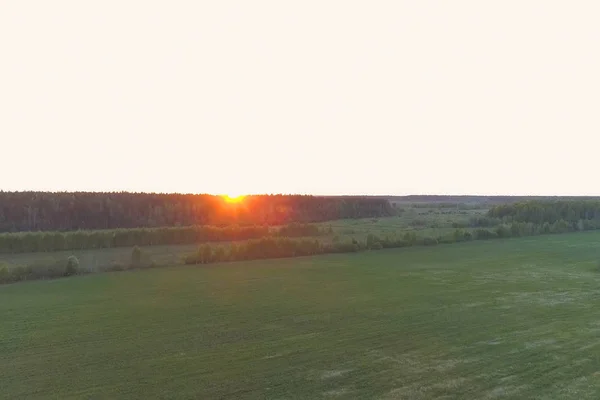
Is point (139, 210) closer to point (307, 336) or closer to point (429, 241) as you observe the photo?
point (429, 241)

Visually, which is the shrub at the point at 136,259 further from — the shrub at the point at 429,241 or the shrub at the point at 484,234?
the shrub at the point at 484,234

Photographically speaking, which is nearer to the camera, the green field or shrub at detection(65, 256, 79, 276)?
the green field

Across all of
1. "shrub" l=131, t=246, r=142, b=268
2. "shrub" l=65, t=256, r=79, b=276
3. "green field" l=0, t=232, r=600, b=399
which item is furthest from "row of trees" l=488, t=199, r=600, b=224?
"shrub" l=65, t=256, r=79, b=276

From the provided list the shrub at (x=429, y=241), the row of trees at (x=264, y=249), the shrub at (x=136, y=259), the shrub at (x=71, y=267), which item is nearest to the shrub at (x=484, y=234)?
the row of trees at (x=264, y=249)

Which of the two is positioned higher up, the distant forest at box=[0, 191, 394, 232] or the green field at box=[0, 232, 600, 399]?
the distant forest at box=[0, 191, 394, 232]

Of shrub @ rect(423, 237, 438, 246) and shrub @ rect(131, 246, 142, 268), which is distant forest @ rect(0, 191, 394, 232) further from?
shrub @ rect(131, 246, 142, 268)

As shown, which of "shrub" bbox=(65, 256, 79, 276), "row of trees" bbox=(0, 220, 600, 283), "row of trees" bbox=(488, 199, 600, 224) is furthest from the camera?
"row of trees" bbox=(488, 199, 600, 224)

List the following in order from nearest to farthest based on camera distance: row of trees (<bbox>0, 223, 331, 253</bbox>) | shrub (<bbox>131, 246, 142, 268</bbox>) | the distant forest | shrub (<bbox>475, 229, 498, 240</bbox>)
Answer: shrub (<bbox>131, 246, 142, 268</bbox>) → row of trees (<bbox>0, 223, 331, 253</bbox>) → shrub (<bbox>475, 229, 498, 240</bbox>) → the distant forest

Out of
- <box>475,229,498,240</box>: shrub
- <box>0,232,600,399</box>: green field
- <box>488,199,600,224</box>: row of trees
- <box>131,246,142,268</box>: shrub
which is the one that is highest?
<box>488,199,600,224</box>: row of trees
